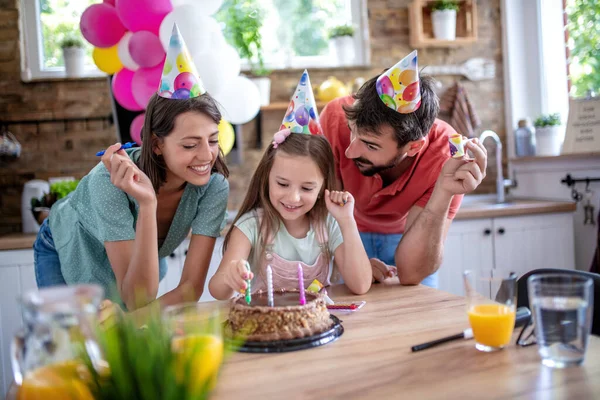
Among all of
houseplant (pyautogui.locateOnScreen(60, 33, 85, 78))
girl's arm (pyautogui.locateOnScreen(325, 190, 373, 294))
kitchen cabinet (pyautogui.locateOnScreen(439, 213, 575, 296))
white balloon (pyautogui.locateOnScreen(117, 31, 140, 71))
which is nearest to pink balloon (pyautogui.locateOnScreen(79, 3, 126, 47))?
Result: white balloon (pyautogui.locateOnScreen(117, 31, 140, 71))

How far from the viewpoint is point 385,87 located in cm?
177

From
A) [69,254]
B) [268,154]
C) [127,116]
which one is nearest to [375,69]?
[127,116]

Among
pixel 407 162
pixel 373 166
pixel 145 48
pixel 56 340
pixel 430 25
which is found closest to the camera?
pixel 56 340

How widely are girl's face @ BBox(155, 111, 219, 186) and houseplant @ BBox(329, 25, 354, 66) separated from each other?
7.22 ft

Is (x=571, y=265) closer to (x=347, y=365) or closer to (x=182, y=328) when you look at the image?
(x=347, y=365)

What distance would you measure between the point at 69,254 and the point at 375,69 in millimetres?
2562

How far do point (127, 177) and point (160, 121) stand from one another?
0.24 m

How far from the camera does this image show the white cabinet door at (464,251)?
3.23 meters

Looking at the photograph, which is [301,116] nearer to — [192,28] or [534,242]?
[192,28]

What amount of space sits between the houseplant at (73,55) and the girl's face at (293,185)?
7.58 feet

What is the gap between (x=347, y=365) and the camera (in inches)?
41.1

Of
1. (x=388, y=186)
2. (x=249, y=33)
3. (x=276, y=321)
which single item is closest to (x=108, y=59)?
(x=249, y=33)

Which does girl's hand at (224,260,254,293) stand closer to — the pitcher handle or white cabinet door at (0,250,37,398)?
the pitcher handle

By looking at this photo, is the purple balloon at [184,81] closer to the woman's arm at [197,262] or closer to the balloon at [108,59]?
the woman's arm at [197,262]
